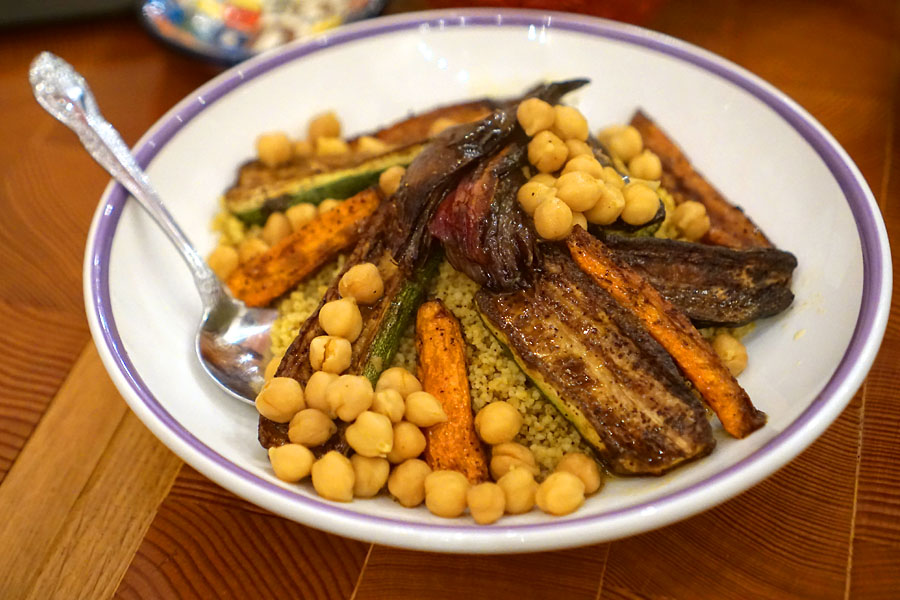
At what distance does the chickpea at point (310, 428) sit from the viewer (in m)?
1.97

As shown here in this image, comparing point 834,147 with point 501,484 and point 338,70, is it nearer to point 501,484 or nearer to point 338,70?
point 501,484

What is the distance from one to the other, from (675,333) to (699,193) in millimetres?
860

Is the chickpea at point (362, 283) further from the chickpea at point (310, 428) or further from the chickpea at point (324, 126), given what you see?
the chickpea at point (324, 126)

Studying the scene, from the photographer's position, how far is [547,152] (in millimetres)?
2416

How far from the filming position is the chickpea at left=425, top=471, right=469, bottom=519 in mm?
1821

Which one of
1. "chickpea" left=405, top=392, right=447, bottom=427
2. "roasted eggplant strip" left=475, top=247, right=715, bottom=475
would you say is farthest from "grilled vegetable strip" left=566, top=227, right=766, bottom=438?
"chickpea" left=405, top=392, right=447, bottom=427

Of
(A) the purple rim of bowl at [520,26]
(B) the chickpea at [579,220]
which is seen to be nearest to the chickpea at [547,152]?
(B) the chickpea at [579,220]

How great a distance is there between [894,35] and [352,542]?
3896mm

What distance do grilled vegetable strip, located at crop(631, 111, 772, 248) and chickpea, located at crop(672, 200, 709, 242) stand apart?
0.17ft

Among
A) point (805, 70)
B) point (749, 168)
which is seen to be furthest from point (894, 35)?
point (749, 168)

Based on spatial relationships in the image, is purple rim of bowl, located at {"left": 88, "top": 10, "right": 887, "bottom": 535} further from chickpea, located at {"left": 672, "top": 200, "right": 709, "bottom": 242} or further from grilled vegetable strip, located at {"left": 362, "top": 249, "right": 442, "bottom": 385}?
grilled vegetable strip, located at {"left": 362, "top": 249, "right": 442, "bottom": 385}

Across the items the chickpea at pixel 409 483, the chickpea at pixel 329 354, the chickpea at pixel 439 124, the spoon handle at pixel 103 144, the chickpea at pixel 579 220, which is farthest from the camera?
the chickpea at pixel 439 124

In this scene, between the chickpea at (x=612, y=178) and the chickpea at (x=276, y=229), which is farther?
the chickpea at (x=276, y=229)

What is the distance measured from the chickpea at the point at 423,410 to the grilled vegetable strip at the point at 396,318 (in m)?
0.24
